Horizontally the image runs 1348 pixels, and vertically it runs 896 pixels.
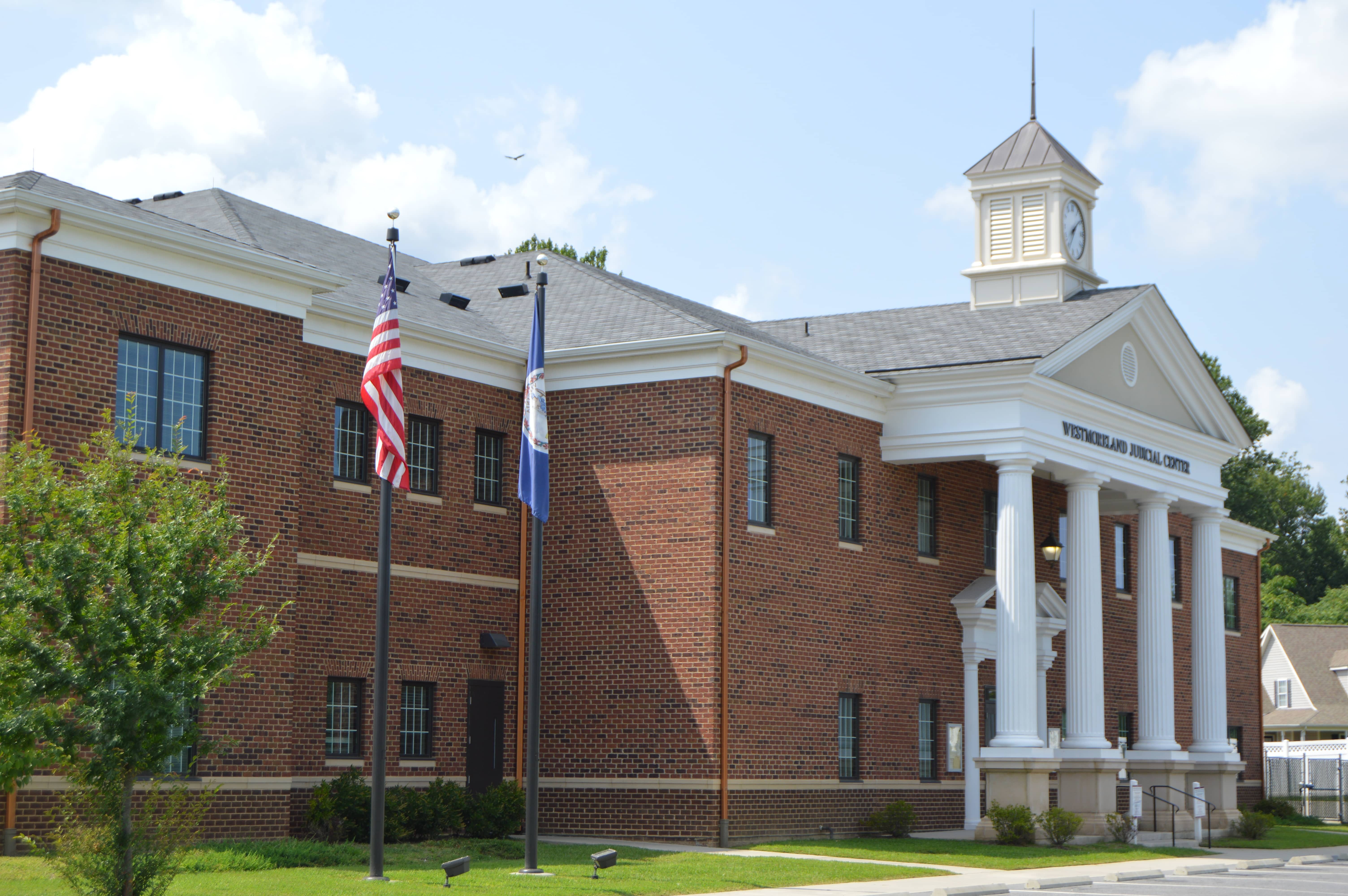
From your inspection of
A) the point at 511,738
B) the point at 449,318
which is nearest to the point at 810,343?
the point at 449,318

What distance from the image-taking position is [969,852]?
26734mm

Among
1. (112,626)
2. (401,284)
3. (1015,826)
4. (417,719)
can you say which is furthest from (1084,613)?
(112,626)

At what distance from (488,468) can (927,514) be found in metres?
9.27

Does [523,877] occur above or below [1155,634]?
below

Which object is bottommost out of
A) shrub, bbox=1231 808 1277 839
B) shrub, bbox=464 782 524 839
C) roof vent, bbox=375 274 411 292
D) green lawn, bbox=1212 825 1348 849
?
→ green lawn, bbox=1212 825 1348 849

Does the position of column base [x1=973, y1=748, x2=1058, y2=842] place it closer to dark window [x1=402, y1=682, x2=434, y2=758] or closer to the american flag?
dark window [x1=402, y1=682, x2=434, y2=758]

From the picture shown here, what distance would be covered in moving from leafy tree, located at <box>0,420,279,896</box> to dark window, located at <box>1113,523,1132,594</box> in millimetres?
27772

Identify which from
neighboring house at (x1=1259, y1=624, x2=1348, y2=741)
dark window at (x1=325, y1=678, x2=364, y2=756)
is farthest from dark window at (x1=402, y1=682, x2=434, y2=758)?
neighboring house at (x1=1259, y1=624, x2=1348, y2=741)

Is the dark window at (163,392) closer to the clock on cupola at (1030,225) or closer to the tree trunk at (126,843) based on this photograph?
the tree trunk at (126,843)

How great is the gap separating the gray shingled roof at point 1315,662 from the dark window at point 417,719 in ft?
177

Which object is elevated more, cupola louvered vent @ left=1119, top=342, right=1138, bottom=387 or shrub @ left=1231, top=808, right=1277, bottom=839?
cupola louvered vent @ left=1119, top=342, right=1138, bottom=387

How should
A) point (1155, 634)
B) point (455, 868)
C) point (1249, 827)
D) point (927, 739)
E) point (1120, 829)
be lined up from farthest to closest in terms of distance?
point (1155, 634)
point (1249, 827)
point (927, 739)
point (1120, 829)
point (455, 868)

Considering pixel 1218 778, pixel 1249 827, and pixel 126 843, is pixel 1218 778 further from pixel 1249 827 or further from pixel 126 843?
pixel 126 843

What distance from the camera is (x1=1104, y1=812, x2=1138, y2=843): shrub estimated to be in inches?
1186
